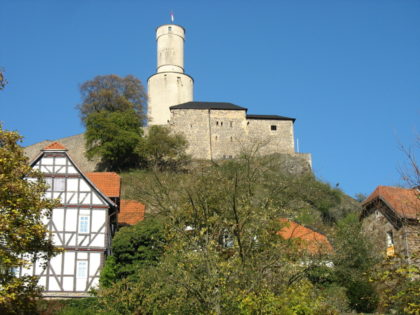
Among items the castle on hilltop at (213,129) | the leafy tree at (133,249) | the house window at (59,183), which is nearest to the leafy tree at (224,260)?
the leafy tree at (133,249)

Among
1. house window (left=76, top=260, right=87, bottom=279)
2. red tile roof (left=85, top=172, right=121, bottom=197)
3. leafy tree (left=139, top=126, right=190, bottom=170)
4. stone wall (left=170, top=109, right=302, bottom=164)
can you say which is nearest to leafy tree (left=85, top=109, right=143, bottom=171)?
leafy tree (left=139, top=126, right=190, bottom=170)

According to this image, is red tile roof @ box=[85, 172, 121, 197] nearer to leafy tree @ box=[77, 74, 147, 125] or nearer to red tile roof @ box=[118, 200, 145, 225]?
red tile roof @ box=[118, 200, 145, 225]

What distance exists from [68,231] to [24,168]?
1115 centimetres

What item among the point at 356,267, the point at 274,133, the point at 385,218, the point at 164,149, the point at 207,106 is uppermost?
the point at 207,106

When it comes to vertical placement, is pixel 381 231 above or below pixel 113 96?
below

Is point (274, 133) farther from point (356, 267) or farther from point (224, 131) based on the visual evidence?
point (356, 267)

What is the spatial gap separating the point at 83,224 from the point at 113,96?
29587 millimetres

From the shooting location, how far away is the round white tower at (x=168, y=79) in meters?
57.9

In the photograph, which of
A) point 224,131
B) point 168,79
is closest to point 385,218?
point 224,131

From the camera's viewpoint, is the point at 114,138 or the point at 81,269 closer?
the point at 81,269

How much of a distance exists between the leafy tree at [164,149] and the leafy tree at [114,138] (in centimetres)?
94

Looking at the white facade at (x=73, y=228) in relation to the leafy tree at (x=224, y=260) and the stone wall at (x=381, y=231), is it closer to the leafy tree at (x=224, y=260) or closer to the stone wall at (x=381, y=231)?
the leafy tree at (x=224, y=260)

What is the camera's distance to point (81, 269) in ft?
76.8

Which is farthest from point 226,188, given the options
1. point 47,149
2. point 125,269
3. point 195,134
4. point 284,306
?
point 195,134
